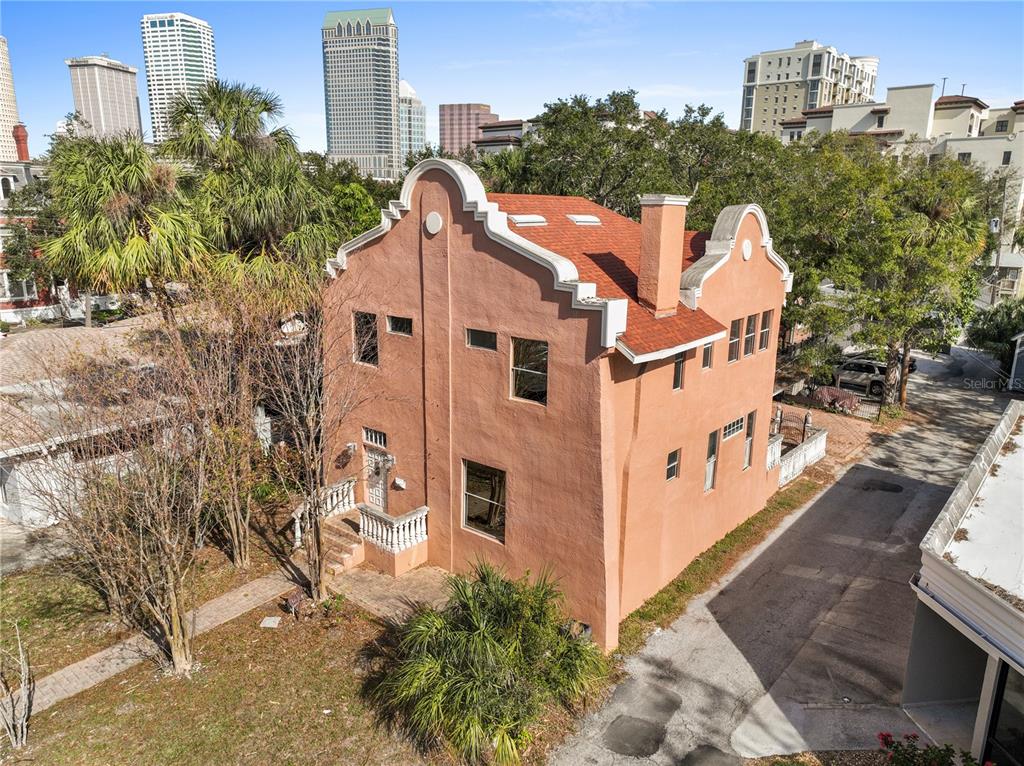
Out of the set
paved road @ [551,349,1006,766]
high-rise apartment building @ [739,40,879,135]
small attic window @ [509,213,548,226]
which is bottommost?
paved road @ [551,349,1006,766]

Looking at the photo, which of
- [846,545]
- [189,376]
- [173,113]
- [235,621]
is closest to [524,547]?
[235,621]

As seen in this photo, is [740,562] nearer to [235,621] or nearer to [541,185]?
[235,621]

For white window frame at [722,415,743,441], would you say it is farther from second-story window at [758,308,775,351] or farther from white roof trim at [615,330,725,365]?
white roof trim at [615,330,725,365]

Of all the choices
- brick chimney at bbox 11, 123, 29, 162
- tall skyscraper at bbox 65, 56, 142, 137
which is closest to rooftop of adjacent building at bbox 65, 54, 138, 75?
tall skyscraper at bbox 65, 56, 142, 137

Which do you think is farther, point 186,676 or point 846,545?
point 846,545

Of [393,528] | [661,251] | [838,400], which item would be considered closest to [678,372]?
[661,251]
